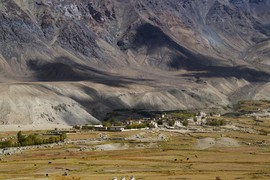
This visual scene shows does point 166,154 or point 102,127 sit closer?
point 166,154

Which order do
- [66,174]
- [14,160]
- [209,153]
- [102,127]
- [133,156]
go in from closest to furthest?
1. [66,174]
2. [14,160]
3. [133,156]
4. [209,153]
5. [102,127]

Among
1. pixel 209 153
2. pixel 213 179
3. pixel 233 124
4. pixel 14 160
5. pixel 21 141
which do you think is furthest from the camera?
pixel 233 124

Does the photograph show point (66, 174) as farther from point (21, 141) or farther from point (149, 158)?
point (21, 141)

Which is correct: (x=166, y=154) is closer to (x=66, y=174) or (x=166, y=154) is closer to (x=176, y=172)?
(x=176, y=172)

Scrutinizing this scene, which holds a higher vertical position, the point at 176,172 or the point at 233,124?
the point at 233,124

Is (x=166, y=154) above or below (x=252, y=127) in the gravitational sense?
below

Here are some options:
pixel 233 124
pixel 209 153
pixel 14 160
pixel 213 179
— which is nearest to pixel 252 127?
pixel 233 124

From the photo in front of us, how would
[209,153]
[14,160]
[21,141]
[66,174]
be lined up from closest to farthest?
[66,174], [14,160], [209,153], [21,141]

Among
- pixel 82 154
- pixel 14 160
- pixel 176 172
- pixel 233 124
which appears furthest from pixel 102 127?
pixel 176 172

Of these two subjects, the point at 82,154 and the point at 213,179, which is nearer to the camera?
the point at 213,179
